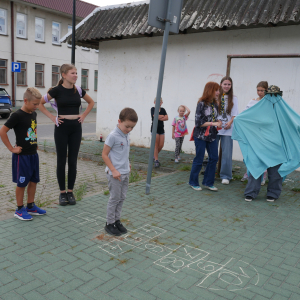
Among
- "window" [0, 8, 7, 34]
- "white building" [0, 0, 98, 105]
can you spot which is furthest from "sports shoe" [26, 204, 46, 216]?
"window" [0, 8, 7, 34]

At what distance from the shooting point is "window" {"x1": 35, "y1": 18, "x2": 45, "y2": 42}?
2822cm

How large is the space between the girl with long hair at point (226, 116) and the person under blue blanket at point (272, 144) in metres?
0.66

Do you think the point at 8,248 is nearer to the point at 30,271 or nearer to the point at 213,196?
the point at 30,271

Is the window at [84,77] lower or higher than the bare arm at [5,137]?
higher

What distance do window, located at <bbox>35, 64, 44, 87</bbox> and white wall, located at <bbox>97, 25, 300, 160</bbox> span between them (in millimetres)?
19207

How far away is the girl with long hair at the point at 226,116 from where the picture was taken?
6371mm

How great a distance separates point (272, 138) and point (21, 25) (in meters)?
26.5

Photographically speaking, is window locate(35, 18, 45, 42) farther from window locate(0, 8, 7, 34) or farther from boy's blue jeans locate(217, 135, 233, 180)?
boy's blue jeans locate(217, 135, 233, 180)

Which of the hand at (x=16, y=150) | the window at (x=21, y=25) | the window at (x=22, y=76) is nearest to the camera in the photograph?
the hand at (x=16, y=150)

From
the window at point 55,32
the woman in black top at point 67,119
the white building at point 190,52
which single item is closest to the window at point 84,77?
the window at point 55,32

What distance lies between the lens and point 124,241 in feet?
12.5

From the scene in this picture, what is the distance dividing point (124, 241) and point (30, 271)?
108 cm

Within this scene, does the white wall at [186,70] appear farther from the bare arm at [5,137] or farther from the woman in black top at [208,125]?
the bare arm at [5,137]

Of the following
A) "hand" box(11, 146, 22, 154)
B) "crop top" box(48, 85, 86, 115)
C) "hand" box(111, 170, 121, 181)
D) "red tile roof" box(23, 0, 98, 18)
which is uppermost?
"red tile roof" box(23, 0, 98, 18)
